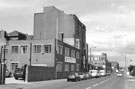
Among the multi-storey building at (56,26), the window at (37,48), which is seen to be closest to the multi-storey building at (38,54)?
the window at (37,48)

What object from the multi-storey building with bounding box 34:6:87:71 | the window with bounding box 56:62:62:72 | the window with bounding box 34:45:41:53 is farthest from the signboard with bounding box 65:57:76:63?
the window with bounding box 34:45:41:53

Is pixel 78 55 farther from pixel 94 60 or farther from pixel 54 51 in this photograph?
pixel 94 60

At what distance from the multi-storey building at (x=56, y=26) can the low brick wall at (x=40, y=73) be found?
25.6m

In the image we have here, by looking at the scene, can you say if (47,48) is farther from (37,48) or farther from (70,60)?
(70,60)

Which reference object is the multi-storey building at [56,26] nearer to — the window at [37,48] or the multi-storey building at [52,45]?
the multi-storey building at [52,45]

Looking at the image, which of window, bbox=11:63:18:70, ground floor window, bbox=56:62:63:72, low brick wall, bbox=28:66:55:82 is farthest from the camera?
window, bbox=11:63:18:70

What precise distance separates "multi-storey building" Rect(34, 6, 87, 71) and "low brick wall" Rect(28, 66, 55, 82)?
2560cm

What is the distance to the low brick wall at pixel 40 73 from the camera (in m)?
40.8

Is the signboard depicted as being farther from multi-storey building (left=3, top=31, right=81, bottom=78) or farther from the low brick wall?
the low brick wall

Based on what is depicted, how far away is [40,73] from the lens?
4488 centimetres

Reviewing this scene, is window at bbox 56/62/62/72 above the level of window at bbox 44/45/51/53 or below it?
below

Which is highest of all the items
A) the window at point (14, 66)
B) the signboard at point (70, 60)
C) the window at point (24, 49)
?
the window at point (24, 49)

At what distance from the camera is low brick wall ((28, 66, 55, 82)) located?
40.8 meters

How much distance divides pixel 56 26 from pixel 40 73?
3455 centimetres
